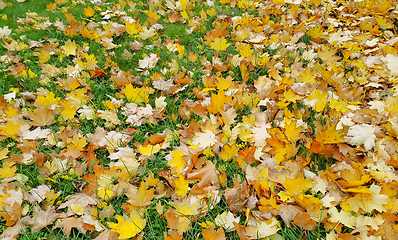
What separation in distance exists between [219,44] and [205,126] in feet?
4.29

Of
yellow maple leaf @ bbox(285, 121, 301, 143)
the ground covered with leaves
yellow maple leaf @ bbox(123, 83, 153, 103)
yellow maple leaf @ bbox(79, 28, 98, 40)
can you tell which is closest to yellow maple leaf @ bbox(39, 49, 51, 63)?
the ground covered with leaves

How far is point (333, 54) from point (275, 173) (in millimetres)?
1751

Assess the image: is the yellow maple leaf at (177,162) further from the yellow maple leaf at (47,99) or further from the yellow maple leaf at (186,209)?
the yellow maple leaf at (47,99)

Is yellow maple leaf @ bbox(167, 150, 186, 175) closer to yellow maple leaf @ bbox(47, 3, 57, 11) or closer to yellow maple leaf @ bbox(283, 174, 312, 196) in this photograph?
yellow maple leaf @ bbox(283, 174, 312, 196)

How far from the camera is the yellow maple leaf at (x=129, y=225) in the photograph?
1406 millimetres

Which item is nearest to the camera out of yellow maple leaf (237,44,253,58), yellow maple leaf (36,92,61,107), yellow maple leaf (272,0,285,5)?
yellow maple leaf (36,92,61,107)

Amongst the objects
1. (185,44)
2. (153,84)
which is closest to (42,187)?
(153,84)

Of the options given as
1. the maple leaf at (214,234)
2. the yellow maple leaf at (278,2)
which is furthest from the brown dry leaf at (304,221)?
the yellow maple leaf at (278,2)

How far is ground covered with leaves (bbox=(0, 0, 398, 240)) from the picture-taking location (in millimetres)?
1461

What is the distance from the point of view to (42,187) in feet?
5.52

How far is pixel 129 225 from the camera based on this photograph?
143 centimetres

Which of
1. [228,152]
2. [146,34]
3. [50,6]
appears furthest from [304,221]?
[50,6]

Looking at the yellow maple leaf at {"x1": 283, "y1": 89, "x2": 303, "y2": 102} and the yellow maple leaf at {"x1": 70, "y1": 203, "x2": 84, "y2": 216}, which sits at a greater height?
the yellow maple leaf at {"x1": 283, "y1": 89, "x2": 303, "y2": 102}

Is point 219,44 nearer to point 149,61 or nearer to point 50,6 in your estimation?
point 149,61
